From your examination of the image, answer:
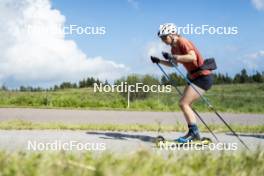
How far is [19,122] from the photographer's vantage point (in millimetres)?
11672

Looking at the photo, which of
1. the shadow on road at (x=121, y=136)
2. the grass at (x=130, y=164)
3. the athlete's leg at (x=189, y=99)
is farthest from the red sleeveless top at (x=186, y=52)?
the grass at (x=130, y=164)

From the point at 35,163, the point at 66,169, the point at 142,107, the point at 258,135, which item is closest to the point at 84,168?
the point at 66,169

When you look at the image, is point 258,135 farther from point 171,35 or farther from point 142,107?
point 142,107

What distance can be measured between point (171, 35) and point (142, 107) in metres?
13.5

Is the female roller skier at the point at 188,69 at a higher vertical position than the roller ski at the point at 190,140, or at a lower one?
higher

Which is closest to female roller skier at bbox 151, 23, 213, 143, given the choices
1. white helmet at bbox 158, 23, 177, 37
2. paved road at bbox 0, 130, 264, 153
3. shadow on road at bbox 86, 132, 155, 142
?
white helmet at bbox 158, 23, 177, 37

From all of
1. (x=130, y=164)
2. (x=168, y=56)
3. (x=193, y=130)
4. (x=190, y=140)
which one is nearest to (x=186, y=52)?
(x=168, y=56)

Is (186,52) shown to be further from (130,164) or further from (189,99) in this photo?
(130,164)

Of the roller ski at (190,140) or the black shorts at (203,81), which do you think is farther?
the black shorts at (203,81)

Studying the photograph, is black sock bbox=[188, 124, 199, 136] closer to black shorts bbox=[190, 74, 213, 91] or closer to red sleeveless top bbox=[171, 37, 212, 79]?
black shorts bbox=[190, 74, 213, 91]

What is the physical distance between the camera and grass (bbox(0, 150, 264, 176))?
321 centimetres

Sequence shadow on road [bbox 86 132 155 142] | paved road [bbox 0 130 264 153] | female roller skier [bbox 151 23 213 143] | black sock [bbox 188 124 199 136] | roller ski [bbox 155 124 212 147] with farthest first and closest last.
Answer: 1. shadow on road [bbox 86 132 155 142]
2. black sock [bbox 188 124 199 136]
3. female roller skier [bbox 151 23 213 143]
4. roller ski [bbox 155 124 212 147]
5. paved road [bbox 0 130 264 153]

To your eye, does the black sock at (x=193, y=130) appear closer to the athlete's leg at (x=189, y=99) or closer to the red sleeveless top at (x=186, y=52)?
the athlete's leg at (x=189, y=99)

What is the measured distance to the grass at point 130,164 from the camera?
3215 millimetres
